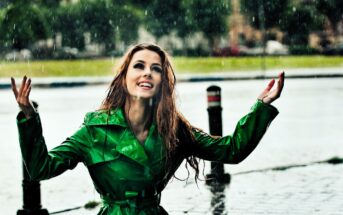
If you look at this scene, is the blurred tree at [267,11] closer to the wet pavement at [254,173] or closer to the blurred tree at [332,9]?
the blurred tree at [332,9]

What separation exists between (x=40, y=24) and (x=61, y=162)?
221 ft

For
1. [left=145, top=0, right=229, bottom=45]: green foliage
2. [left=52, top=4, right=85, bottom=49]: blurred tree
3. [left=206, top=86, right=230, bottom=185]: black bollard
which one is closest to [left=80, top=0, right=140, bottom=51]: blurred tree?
[left=52, top=4, right=85, bottom=49]: blurred tree

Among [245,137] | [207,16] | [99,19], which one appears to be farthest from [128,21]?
[245,137]

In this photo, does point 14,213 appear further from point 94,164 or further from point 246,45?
point 246,45

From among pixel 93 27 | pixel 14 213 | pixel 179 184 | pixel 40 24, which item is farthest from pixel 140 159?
pixel 93 27

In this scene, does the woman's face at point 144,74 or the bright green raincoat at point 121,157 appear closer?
the bright green raincoat at point 121,157

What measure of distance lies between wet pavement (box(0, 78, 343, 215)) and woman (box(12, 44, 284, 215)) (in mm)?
422

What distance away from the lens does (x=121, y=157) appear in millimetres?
2939

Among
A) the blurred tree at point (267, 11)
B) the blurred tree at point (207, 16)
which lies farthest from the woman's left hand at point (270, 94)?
the blurred tree at point (207, 16)

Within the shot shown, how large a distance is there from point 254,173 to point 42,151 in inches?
260

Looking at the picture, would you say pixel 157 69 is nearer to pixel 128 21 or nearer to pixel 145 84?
pixel 145 84

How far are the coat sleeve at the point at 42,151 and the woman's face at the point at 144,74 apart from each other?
253 millimetres

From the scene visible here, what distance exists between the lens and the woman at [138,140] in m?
2.93

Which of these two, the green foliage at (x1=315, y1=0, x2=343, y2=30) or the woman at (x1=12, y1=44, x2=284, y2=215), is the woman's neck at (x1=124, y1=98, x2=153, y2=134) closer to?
the woman at (x1=12, y1=44, x2=284, y2=215)
